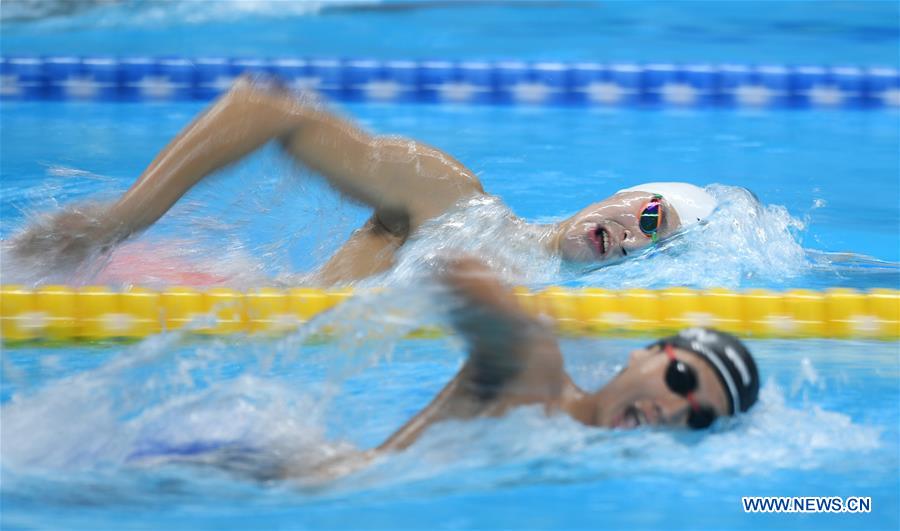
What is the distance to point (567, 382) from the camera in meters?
2.43

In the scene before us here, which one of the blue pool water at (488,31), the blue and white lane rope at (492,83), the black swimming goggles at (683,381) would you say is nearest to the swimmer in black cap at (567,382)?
the black swimming goggles at (683,381)

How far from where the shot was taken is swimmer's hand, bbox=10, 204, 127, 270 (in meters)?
3.09

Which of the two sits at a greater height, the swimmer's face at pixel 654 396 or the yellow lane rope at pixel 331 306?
the swimmer's face at pixel 654 396

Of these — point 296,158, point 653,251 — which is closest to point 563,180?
point 653,251

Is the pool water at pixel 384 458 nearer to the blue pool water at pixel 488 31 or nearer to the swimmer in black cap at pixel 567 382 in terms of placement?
the swimmer in black cap at pixel 567 382

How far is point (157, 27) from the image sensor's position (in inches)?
310

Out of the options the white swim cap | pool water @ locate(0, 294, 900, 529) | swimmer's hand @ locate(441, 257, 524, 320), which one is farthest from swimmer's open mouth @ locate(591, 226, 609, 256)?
swimmer's hand @ locate(441, 257, 524, 320)

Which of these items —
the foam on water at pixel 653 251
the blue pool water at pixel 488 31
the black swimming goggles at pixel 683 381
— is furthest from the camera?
the blue pool water at pixel 488 31

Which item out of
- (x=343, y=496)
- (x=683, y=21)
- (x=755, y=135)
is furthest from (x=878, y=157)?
(x=343, y=496)

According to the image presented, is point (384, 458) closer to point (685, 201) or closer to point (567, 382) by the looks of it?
point (567, 382)

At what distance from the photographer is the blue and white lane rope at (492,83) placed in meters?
6.30

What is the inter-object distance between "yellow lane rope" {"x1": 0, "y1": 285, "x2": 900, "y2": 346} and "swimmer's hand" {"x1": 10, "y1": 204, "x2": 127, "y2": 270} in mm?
204

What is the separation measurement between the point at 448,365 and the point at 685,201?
1.18 m

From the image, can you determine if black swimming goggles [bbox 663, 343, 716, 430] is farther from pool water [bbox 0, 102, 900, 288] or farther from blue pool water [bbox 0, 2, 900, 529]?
pool water [bbox 0, 102, 900, 288]
